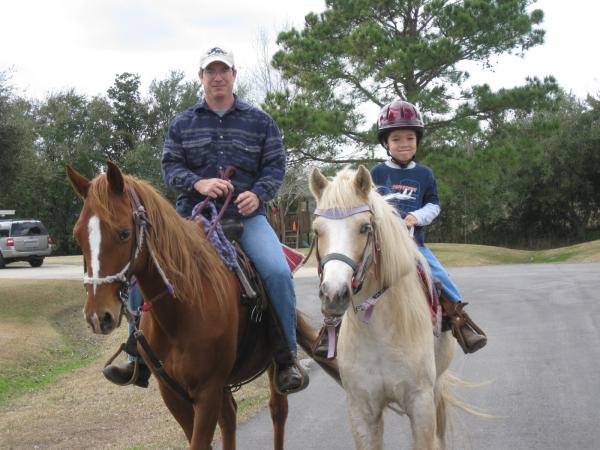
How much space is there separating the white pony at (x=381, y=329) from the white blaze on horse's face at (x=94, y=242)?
3.69 feet

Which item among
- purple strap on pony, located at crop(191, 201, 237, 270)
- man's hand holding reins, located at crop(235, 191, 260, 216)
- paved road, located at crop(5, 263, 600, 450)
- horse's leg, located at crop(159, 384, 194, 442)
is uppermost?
man's hand holding reins, located at crop(235, 191, 260, 216)

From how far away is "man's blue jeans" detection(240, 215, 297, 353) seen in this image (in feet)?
16.2

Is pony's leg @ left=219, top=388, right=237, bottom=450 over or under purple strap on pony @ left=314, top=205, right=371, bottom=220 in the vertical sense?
under

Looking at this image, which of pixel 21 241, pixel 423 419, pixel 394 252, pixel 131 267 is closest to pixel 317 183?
pixel 394 252

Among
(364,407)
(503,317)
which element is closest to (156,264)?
(364,407)

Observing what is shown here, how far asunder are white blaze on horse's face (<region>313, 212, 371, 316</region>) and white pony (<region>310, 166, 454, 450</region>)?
0.03 m

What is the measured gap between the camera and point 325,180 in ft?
13.0

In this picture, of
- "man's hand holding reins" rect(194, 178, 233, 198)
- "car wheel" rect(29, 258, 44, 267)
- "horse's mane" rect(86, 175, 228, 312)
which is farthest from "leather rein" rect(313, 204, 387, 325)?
"car wheel" rect(29, 258, 44, 267)

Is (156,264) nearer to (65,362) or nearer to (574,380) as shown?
(574,380)

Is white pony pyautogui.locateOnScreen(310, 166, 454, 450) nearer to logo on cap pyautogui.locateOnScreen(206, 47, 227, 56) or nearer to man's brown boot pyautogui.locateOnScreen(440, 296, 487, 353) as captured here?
man's brown boot pyautogui.locateOnScreen(440, 296, 487, 353)

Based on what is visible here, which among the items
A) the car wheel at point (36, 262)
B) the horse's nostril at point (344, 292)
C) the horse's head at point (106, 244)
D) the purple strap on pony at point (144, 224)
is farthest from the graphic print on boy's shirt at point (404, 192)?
the car wheel at point (36, 262)

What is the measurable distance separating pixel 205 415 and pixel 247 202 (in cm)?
148

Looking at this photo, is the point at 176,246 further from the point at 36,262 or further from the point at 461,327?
the point at 36,262

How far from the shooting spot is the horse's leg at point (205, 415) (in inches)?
161
